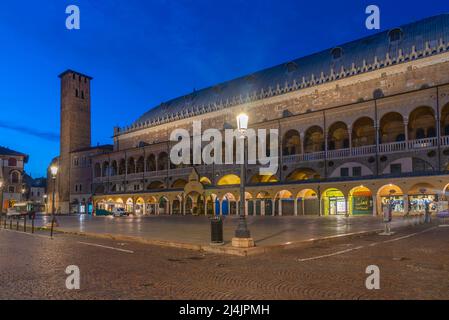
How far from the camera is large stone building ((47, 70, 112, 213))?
276ft

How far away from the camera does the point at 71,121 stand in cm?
8706

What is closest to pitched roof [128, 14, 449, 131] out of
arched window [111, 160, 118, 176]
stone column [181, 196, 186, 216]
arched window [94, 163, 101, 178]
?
arched window [111, 160, 118, 176]

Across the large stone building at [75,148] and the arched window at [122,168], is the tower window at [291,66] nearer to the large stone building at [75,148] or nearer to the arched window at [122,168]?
the arched window at [122,168]

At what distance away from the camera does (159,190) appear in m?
61.7

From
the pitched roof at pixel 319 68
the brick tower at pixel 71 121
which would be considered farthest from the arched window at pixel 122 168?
the brick tower at pixel 71 121

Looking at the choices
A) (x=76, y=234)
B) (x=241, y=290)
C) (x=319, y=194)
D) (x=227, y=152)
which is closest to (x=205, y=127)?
(x=227, y=152)

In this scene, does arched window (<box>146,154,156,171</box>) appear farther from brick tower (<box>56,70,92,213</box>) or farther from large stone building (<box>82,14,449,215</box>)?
brick tower (<box>56,70,92,213</box>)

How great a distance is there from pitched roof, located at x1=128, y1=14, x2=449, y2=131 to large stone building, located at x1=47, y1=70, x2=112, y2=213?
16598 millimetres

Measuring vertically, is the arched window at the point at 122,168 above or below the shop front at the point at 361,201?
above

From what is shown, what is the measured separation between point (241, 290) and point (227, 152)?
48.4 metres

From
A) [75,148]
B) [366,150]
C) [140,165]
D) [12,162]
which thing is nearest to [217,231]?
[366,150]

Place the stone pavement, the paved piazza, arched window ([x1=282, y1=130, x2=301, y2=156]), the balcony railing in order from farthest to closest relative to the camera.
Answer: arched window ([x1=282, y1=130, x2=301, y2=156]) < the balcony railing < the stone pavement < the paved piazza

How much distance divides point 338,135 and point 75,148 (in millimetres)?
59697

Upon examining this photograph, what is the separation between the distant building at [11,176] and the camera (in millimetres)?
82875
